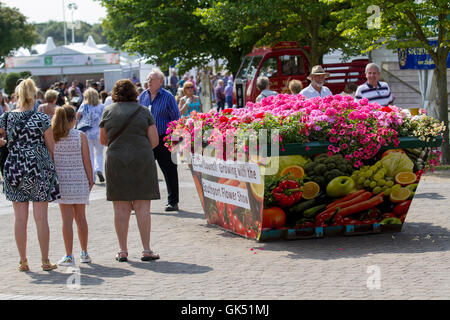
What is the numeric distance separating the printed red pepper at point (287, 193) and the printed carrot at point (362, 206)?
1.95ft

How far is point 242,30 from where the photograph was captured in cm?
2170

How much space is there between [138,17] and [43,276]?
820 inches

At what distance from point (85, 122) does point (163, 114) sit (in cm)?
370

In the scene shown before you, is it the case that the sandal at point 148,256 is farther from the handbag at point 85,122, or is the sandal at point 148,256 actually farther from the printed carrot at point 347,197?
the handbag at point 85,122

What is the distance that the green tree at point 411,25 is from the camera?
13.8 metres

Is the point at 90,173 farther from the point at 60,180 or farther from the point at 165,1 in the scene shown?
the point at 165,1

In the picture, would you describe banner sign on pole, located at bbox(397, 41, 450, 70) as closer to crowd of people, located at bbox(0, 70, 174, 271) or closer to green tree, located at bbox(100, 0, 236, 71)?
green tree, located at bbox(100, 0, 236, 71)

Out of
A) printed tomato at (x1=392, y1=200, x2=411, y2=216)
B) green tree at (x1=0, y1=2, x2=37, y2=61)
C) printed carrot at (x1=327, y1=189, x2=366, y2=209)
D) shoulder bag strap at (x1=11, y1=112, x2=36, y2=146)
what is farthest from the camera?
green tree at (x1=0, y1=2, x2=37, y2=61)

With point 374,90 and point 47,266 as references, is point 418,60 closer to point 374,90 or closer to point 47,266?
point 374,90

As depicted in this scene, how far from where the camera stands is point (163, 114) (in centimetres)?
1004

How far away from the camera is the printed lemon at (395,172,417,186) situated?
7.58 meters

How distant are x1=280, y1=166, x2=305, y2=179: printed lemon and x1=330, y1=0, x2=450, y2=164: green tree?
7360 mm

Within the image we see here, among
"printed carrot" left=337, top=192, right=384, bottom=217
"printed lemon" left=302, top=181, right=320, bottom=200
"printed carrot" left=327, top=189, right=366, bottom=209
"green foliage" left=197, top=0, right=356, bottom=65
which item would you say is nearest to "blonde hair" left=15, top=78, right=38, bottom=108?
"printed lemon" left=302, top=181, right=320, bottom=200
